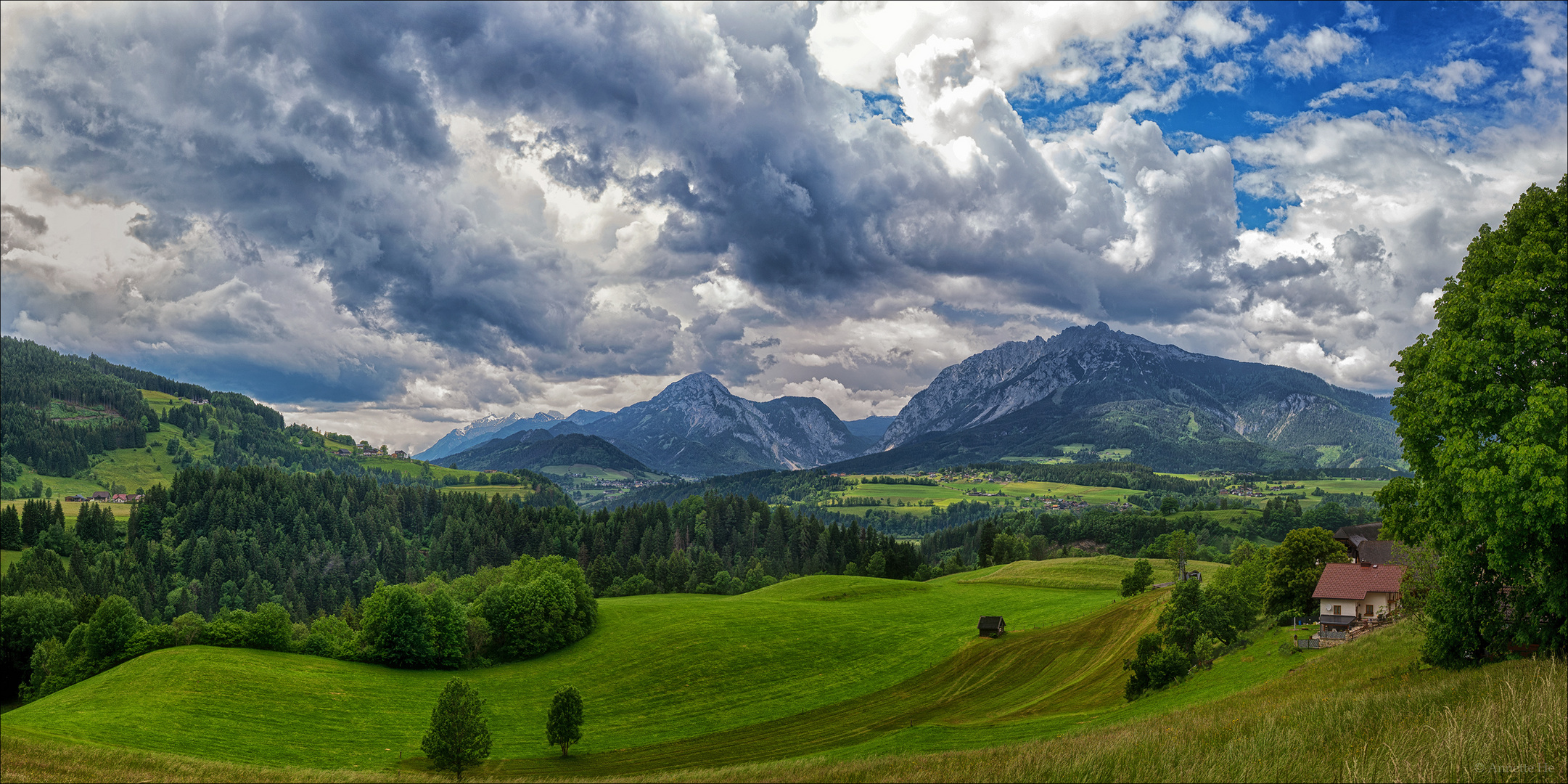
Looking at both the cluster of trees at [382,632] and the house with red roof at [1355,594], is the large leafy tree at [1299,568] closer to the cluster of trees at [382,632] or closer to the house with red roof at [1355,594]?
the house with red roof at [1355,594]

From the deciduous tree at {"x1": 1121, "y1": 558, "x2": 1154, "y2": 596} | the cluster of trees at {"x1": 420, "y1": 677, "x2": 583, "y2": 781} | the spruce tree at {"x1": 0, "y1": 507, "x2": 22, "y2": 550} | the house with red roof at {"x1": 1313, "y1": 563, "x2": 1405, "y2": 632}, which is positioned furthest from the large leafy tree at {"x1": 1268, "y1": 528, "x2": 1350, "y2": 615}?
the spruce tree at {"x1": 0, "y1": 507, "x2": 22, "y2": 550}

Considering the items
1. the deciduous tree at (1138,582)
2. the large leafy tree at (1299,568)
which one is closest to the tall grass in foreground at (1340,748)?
the large leafy tree at (1299,568)

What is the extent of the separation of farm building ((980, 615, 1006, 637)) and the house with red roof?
1217 inches

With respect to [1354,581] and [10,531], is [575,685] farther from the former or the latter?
[10,531]

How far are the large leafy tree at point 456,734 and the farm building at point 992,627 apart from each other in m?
50.9

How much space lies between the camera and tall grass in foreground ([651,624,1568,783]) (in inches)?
447

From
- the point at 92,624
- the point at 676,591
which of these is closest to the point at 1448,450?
the point at 92,624

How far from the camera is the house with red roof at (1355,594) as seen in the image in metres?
52.6

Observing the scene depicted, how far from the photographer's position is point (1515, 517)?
21.4 metres

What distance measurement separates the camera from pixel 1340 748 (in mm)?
13305

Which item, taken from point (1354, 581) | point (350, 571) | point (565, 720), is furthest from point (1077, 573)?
point (350, 571)

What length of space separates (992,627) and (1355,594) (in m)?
33.8

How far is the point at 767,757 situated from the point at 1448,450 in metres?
40.3

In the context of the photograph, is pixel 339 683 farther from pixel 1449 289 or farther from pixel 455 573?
pixel 455 573
